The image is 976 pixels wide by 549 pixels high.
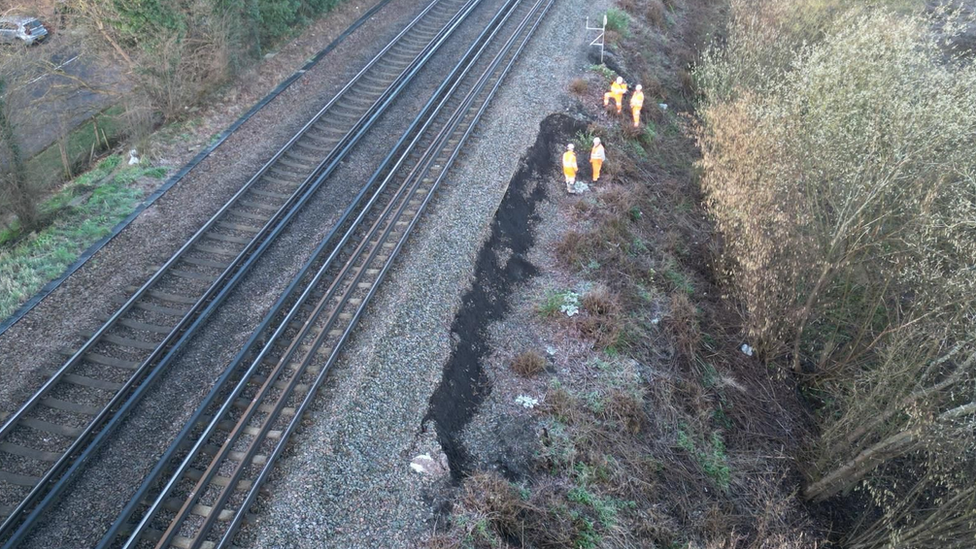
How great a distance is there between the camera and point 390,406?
9484mm

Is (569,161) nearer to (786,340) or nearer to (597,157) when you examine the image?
(597,157)

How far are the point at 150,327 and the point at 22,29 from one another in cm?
2073

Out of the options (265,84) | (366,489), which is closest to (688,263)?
(366,489)

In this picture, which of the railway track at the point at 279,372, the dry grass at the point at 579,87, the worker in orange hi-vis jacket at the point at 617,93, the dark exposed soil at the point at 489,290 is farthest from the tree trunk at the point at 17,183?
the worker in orange hi-vis jacket at the point at 617,93

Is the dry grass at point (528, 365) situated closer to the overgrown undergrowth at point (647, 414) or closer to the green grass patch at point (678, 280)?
the overgrown undergrowth at point (647, 414)

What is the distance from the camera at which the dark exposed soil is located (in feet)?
31.8

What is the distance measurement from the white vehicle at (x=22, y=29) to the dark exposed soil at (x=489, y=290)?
19.9 metres

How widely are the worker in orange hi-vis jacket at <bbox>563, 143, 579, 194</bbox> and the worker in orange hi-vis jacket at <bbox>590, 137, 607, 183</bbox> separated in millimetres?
493

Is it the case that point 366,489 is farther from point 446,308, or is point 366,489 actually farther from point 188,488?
point 446,308

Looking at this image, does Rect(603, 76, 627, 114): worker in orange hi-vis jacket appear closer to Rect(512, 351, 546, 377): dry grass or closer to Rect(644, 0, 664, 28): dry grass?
Rect(644, 0, 664, 28): dry grass

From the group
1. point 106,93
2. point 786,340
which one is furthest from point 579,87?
point 106,93

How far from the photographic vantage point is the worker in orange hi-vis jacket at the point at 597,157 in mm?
15484

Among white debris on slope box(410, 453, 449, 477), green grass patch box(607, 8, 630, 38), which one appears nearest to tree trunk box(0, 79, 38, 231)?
white debris on slope box(410, 453, 449, 477)

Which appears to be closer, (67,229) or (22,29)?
(67,229)
